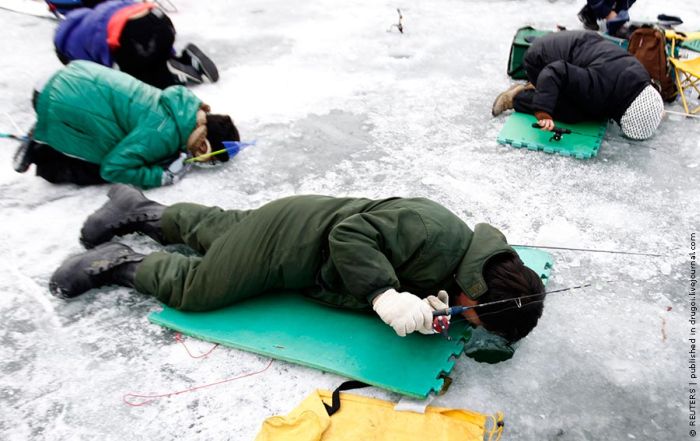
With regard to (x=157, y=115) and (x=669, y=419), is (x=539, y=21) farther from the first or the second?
(x=669, y=419)

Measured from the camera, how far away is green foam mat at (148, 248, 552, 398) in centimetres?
239

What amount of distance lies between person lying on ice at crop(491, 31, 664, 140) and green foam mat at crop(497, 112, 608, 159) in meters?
0.09

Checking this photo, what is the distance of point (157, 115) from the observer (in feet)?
12.0

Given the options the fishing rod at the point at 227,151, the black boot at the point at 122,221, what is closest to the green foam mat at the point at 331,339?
the black boot at the point at 122,221

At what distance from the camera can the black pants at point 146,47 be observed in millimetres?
4457

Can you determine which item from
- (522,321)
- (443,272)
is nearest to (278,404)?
(443,272)

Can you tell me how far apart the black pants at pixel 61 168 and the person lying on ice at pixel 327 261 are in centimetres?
70

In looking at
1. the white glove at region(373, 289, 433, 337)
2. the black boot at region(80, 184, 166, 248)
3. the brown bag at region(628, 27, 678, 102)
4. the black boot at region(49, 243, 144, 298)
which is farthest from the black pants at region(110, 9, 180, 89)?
the brown bag at region(628, 27, 678, 102)

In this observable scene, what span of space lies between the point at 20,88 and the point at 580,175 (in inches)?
189

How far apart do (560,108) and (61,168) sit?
372cm

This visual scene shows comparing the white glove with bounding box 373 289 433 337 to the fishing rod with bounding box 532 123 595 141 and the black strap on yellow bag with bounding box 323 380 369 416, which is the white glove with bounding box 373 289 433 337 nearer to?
the black strap on yellow bag with bounding box 323 380 369 416

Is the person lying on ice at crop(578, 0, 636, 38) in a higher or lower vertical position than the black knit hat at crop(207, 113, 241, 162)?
higher

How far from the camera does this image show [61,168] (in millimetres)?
3652

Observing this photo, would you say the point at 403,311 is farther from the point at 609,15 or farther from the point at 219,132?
the point at 609,15
